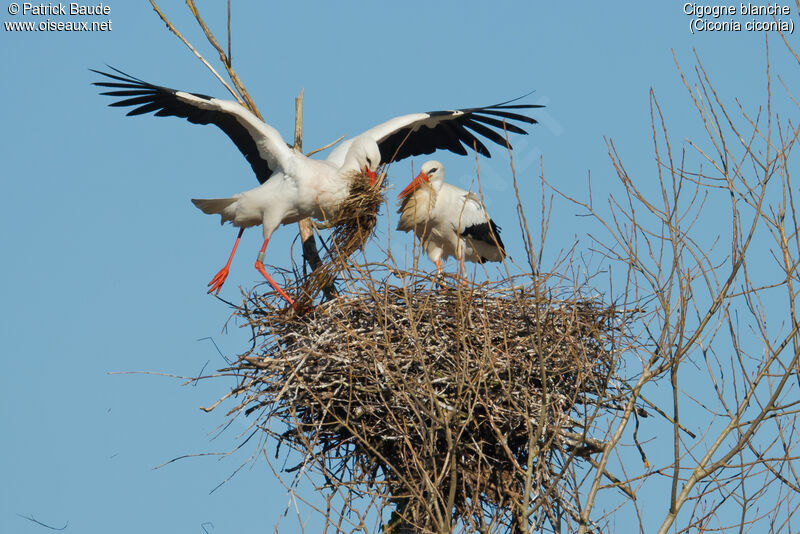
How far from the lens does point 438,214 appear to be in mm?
8391

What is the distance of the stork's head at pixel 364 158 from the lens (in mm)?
7426

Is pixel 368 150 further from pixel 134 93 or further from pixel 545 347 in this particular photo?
pixel 545 347

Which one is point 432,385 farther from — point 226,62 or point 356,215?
point 226,62

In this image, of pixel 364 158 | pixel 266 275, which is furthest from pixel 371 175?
pixel 266 275

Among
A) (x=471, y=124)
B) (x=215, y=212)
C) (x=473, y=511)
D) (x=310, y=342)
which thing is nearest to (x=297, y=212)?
(x=215, y=212)

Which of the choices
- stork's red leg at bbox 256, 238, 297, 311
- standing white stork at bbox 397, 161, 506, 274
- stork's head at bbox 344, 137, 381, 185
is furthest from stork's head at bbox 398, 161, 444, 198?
stork's red leg at bbox 256, 238, 297, 311

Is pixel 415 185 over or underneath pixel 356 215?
over

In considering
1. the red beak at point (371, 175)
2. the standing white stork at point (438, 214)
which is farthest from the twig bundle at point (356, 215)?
the standing white stork at point (438, 214)

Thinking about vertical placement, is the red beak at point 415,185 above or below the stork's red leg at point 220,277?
above

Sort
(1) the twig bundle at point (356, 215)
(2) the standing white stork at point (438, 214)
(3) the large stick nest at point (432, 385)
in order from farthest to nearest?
1. (2) the standing white stork at point (438, 214)
2. (1) the twig bundle at point (356, 215)
3. (3) the large stick nest at point (432, 385)

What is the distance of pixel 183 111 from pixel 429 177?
6.89 ft

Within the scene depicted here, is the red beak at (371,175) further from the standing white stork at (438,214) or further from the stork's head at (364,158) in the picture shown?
the standing white stork at (438,214)

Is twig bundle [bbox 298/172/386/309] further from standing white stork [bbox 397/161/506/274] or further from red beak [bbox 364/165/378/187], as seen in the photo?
standing white stork [bbox 397/161/506/274]

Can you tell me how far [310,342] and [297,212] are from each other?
4.99 feet
